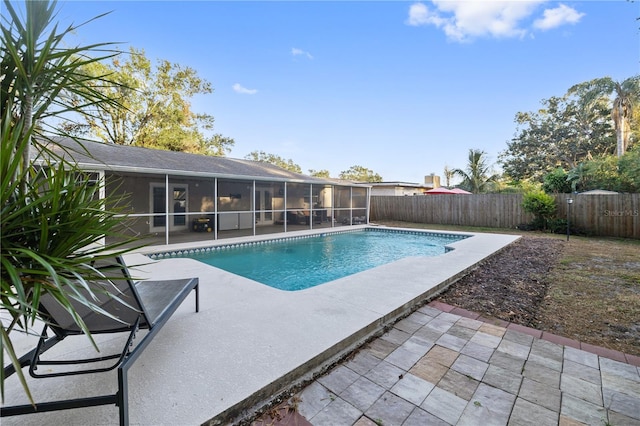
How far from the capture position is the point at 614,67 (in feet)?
51.4

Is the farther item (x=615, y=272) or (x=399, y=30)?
(x=399, y=30)

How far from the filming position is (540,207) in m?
11.6

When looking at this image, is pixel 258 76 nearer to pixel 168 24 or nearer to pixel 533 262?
pixel 168 24

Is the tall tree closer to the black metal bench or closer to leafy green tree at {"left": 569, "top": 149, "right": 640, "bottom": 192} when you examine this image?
leafy green tree at {"left": 569, "top": 149, "right": 640, "bottom": 192}

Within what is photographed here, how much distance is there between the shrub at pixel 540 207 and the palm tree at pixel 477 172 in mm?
7420

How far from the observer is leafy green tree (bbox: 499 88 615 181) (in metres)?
19.7

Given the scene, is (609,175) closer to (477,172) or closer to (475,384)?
(477,172)

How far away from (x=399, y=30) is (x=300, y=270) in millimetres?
9737

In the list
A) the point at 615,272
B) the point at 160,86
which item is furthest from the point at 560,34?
the point at 160,86

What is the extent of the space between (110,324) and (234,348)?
0.93 metres

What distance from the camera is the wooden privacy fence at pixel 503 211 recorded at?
33.8 feet

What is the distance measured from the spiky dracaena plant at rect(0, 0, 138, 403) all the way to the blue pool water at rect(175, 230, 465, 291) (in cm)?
462

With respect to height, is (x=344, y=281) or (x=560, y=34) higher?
(x=560, y=34)

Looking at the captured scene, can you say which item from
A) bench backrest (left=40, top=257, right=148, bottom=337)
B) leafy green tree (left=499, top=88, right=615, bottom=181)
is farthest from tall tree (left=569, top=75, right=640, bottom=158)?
bench backrest (left=40, top=257, right=148, bottom=337)
